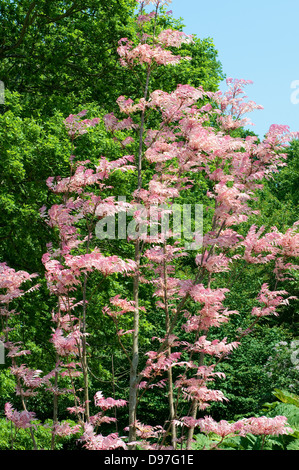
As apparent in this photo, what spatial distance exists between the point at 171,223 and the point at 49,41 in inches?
170

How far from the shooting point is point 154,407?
10.8m

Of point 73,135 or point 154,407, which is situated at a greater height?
point 73,135

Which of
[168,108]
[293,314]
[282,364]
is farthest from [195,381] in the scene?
[293,314]

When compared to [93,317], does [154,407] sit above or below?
below

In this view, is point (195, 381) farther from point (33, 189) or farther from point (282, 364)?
point (282, 364)

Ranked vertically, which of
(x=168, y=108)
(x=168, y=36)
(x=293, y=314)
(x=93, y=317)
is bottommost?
(x=293, y=314)

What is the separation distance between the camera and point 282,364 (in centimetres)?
959

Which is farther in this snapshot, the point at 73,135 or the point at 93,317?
the point at 93,317

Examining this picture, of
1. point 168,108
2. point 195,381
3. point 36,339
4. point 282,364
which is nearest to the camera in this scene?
point 195,381

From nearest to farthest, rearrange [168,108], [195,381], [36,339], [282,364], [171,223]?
1. [195,381]
2. [168,108]
3. [36,339]
4. [282,364]
5. [171,223]

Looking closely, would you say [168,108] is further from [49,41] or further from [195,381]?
[49,41]

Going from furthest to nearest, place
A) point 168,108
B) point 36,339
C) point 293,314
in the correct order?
point 293,314, point 36,339, point 168,108

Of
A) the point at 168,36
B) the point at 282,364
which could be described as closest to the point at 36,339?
the point at 282,364
